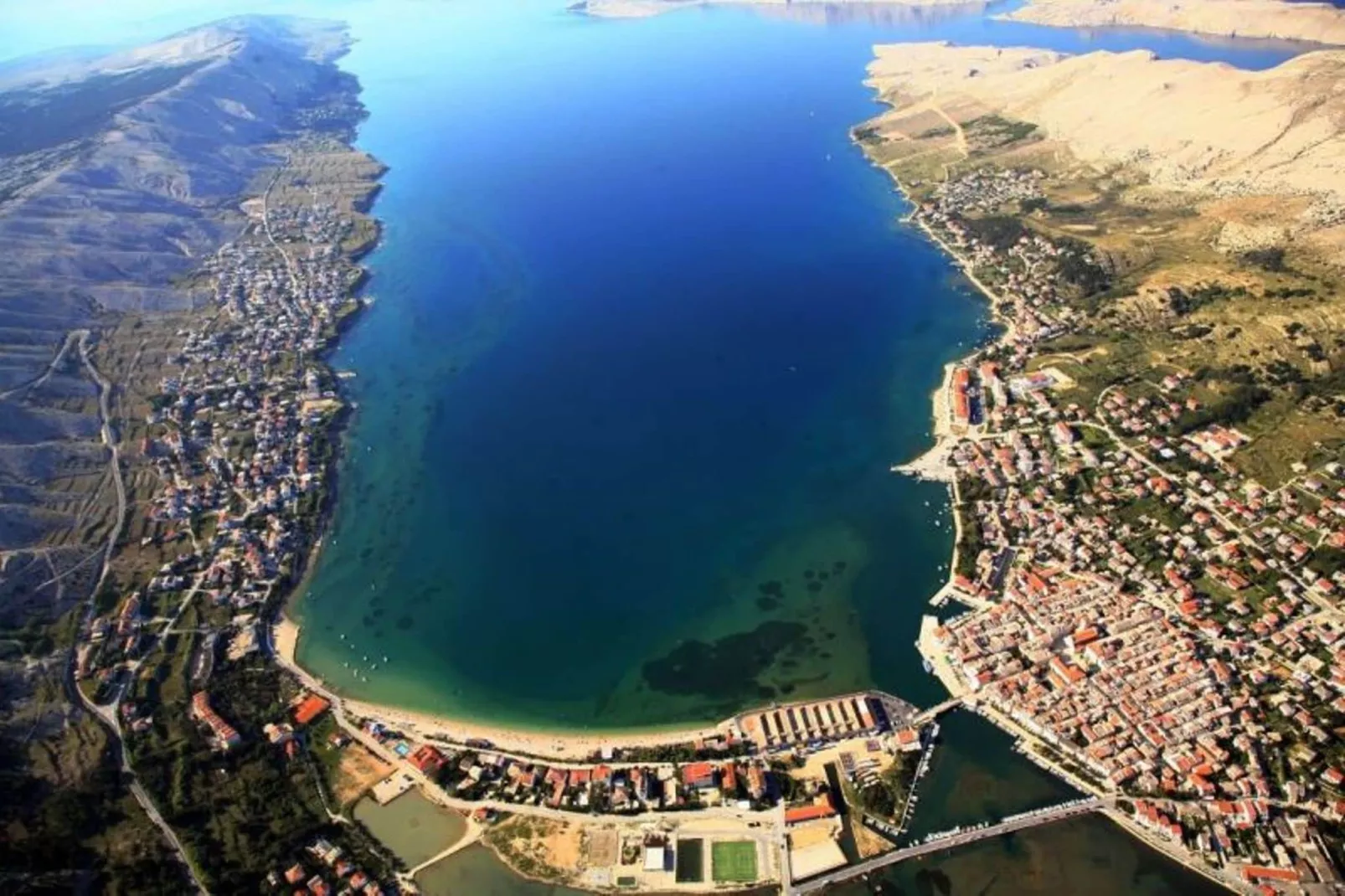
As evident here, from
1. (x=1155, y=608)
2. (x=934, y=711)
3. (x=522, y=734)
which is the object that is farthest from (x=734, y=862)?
(x=1155, y=608)

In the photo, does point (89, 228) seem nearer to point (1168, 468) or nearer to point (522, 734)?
point (522, 734)

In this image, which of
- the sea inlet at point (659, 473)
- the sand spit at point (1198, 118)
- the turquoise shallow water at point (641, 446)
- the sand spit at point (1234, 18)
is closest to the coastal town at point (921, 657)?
the sea inlet at point (659, 473)

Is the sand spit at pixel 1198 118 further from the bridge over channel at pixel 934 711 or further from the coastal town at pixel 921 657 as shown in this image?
the bridge over channel at pixel 934 711

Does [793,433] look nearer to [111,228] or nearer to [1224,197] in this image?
[1224,197]

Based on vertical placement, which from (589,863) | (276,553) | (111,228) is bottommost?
(589,863)

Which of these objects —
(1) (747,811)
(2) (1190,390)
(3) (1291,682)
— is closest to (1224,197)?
(2) (1190,390)
